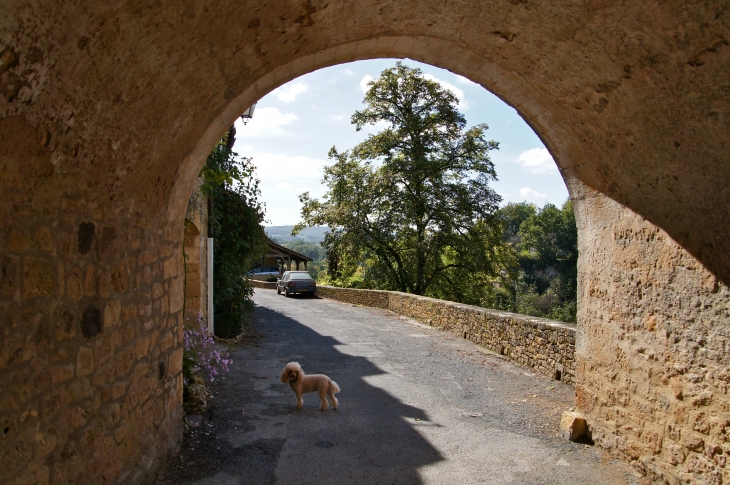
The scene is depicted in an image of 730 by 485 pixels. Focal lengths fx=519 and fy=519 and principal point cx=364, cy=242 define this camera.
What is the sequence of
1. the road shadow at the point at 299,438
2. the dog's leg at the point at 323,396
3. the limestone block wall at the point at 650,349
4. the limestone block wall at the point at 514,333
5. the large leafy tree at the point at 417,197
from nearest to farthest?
the limestone block wall at the point at 650,349 → the road shadow at the point at 299,438 → the dog's leg at the point at 323,396 → the limestone block wall at the point at 514,333 → the large leafy tree at the point at 417,197

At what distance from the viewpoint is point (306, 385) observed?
5684 millimetres

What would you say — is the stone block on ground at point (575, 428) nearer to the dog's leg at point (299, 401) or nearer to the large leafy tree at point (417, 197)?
the dog's leg at point (299, 401)

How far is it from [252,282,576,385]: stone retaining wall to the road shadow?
8.29 ft

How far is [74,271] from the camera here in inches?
102

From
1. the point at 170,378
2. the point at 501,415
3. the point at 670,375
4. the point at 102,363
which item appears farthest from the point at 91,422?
the point at 501,415

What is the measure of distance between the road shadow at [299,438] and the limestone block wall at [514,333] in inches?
99.4

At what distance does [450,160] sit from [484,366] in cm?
1577

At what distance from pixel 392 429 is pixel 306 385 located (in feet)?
3.80

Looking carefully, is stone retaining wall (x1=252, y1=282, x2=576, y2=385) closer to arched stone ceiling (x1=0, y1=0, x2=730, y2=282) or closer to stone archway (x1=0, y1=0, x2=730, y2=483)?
stone archway (x1=0, y1=0, x2=730, y2=483)

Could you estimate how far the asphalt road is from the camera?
13.0 ft

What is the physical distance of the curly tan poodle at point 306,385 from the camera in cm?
563

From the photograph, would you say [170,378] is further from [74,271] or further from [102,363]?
[74,271]

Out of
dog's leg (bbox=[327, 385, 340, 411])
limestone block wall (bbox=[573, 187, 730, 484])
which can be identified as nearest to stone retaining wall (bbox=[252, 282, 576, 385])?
limestone block wall (bbox=[573, 187, 730, 484])

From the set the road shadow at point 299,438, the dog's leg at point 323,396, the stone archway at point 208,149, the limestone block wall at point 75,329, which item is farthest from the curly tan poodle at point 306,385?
the limestone block wall at point 75,329
